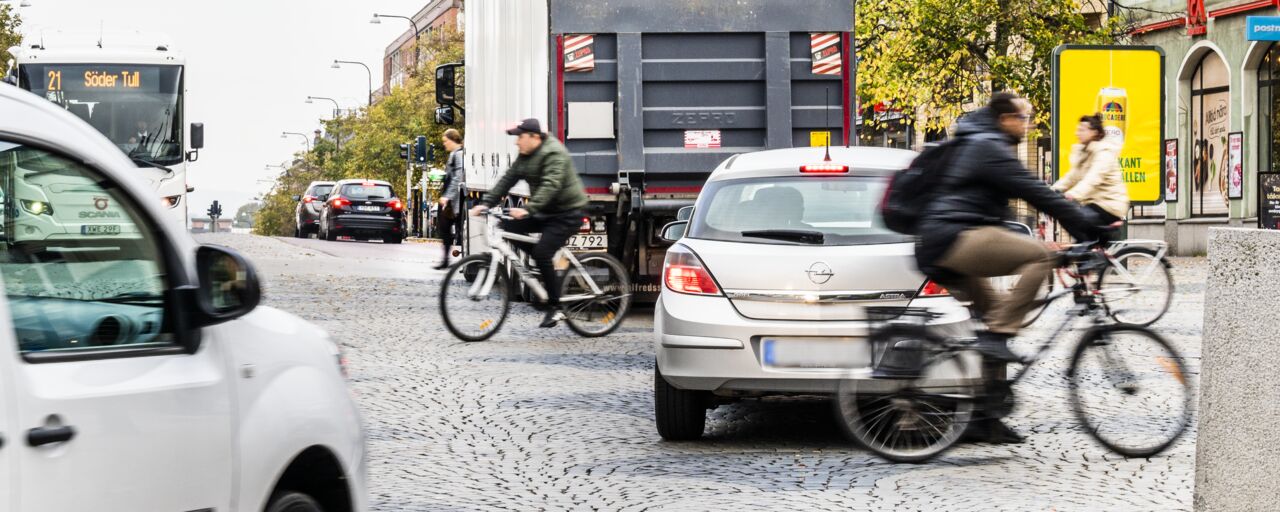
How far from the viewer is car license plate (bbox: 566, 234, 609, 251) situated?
14703 millimetres

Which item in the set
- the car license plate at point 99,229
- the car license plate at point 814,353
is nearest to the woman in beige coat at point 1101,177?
the car license plate at point 814,353

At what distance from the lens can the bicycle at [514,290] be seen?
509 inches

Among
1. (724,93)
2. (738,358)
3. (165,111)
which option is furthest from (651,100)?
(165,111)

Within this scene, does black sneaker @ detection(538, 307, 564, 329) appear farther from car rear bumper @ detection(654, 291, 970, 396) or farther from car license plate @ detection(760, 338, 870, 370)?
car license plate @ detection(760, 338, 870, 370)

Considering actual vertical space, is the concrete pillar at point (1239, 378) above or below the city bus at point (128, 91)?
below

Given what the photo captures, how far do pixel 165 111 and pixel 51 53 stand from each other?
6.74 ft

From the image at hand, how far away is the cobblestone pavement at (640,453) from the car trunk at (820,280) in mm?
657

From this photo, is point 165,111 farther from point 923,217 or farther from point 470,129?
point 923,217

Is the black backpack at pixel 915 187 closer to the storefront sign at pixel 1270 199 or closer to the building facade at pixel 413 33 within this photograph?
the storefront sign at pixel 1270 199

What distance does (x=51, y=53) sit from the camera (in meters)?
28.2

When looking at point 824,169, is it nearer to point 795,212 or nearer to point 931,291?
point 795,212

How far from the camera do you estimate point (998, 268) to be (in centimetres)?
682

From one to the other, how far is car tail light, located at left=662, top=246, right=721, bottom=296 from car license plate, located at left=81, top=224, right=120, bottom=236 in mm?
4449

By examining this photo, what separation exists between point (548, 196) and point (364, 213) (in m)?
29.8
